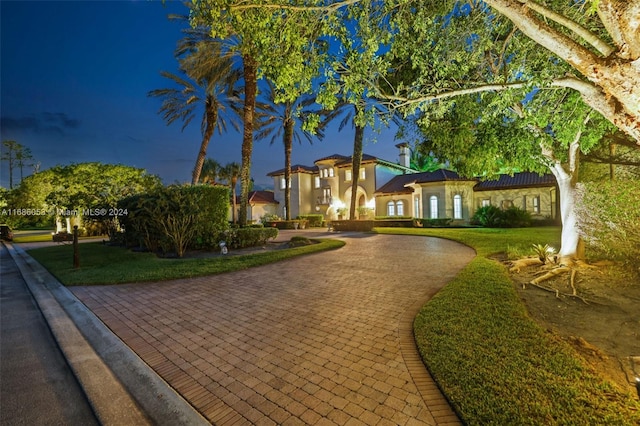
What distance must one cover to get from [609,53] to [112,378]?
689 cm

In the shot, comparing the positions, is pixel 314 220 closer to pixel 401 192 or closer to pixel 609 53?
pixel 401 192

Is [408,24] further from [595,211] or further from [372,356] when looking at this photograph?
[372,356]

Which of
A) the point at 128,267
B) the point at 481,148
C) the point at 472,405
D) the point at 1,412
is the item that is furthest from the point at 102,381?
the point at 481,148

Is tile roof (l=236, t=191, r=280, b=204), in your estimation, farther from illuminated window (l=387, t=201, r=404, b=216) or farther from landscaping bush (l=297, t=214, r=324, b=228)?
illuminated window (l=387, t=201, r=404, b=216)

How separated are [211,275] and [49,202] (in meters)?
26.1

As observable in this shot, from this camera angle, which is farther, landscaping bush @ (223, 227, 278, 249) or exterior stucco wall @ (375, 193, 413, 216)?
exterior stucco wall @ (375, 193, 413, 216)

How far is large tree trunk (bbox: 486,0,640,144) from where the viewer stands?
298cm

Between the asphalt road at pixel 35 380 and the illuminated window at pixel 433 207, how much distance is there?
1148 inches

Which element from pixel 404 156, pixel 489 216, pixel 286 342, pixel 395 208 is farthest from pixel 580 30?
pixel 404 156

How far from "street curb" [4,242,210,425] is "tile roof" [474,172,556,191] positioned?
29.7 m

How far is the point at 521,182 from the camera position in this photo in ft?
89.5

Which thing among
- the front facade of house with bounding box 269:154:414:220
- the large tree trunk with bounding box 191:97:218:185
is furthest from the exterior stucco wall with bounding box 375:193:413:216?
the large tree trunk with bounding box 191:97:218:185

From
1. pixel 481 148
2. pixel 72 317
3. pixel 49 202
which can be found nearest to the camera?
pixel 72 317

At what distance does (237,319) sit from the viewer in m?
5.18
